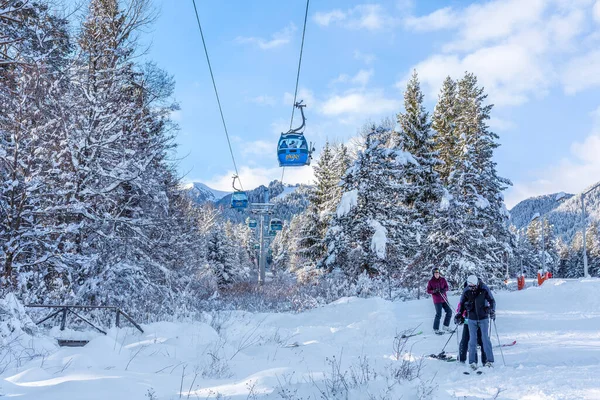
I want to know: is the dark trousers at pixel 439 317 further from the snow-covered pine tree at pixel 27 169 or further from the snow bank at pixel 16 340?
the snow-covered pine tree at pixel 27 169

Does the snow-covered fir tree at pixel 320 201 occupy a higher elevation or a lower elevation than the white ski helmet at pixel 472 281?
higher

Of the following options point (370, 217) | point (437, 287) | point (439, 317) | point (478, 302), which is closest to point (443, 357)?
point (478, 302)

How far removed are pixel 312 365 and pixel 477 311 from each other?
11.5ft

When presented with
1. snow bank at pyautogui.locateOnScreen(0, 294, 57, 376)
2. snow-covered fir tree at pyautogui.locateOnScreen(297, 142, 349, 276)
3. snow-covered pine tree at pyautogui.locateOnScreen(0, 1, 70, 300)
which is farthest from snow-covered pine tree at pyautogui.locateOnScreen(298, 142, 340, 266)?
snow bank at pyautogui.locateOnScreen(0, 294, 57, 376)

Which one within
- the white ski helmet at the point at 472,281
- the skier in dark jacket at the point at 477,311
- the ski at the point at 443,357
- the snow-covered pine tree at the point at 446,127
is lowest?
the ski at the point at 443,357

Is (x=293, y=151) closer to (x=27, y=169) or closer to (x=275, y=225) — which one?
(x=27, y=169)

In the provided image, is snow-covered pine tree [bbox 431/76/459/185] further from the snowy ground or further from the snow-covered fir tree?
the snowy ground

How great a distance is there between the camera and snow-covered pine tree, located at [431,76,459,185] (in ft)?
92.3

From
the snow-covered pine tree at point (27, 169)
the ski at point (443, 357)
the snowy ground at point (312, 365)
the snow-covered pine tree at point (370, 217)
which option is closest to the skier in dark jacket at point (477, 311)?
the snowy ground at point (312, 365)

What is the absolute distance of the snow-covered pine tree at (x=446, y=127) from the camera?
28141 mm

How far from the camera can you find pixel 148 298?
14.3 m

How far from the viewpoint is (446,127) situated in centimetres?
2920

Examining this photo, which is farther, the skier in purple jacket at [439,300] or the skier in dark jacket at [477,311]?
the skier in purple jacket at [439,300]

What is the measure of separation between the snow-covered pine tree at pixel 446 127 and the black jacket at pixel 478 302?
66.4 feet
